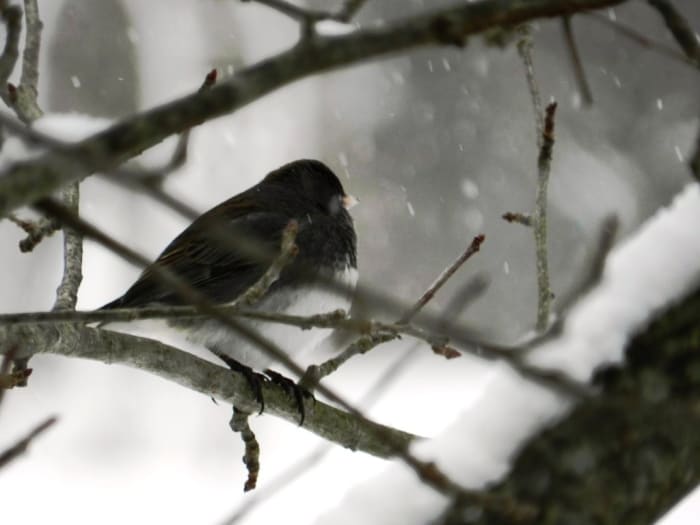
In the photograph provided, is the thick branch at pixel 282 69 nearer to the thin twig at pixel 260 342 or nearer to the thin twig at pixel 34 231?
the thin twig at pixel 260 342

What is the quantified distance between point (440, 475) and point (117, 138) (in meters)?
0.44

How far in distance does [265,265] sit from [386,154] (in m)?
5.42

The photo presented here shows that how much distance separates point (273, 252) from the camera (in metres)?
2.71

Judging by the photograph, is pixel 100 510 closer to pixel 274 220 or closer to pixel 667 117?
pixel 274 220

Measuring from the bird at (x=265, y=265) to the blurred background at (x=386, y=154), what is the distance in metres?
2.84

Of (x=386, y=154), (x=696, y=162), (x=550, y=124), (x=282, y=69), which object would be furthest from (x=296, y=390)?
(x=386, y=154)

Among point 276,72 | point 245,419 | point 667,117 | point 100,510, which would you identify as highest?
point 667,117

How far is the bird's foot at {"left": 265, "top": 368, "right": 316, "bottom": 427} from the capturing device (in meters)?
2.39

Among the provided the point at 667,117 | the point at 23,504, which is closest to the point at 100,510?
Result: the point at 23,504

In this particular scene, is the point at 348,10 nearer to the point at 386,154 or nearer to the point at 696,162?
the point at 696,162

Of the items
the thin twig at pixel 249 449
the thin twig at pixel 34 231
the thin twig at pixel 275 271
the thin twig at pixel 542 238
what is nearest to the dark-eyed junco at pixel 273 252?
the thin twig at pixel 249 449

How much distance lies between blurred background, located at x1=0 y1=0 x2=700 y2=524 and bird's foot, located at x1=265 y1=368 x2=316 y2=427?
347 centimetres

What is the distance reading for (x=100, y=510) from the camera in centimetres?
525

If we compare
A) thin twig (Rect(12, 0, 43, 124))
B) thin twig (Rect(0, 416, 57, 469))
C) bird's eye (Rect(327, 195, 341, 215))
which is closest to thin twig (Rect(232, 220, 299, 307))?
thin twig (Rect(0, 416, 57, 469))
